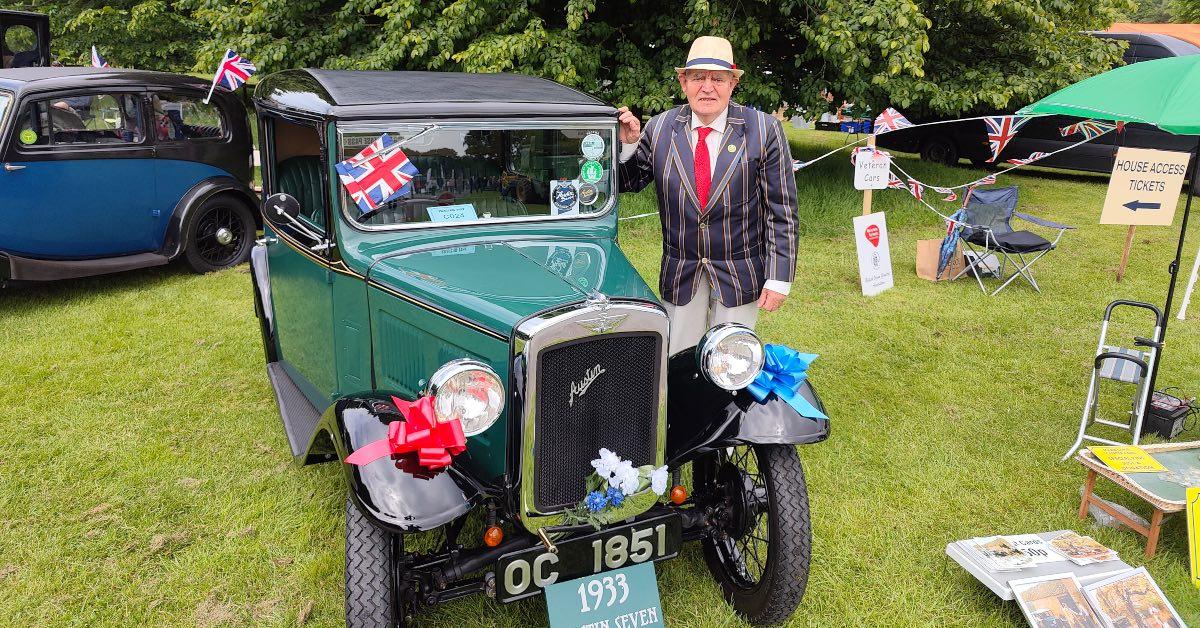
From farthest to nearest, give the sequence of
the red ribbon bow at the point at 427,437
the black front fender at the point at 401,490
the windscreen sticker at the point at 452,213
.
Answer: the windscreen sticker at the point at 452,213 → the black front fender at the point at 401,490 → the red ribbon bow at the point at 427,437

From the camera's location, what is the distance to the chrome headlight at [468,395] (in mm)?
2238

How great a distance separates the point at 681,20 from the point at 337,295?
23.7 feet

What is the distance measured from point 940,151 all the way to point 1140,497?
12.2 meters

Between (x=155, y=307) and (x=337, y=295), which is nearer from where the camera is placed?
(x=337, y=295)

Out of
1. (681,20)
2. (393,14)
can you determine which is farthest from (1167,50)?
(393,14)

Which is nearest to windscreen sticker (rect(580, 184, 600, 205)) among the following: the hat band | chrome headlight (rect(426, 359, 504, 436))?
the hat band

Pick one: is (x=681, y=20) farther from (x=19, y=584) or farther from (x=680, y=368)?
(x=19, y=584)

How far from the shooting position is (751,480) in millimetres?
2871

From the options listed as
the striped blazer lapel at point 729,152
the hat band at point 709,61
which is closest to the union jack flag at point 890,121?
the striped blazer lapel at point 729,152

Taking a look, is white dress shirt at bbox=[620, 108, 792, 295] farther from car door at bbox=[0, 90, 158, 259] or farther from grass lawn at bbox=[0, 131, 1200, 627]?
car door at bbox=[0, 90, 158, 259]

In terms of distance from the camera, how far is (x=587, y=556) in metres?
2.45

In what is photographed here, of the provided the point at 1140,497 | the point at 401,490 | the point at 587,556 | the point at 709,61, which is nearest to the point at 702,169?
the point at 709,61

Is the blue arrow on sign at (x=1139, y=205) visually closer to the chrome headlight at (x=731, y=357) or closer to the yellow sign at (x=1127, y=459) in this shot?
the yellow sign at (x=1127, y=459)

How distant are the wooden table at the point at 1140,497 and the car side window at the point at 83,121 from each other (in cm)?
684
